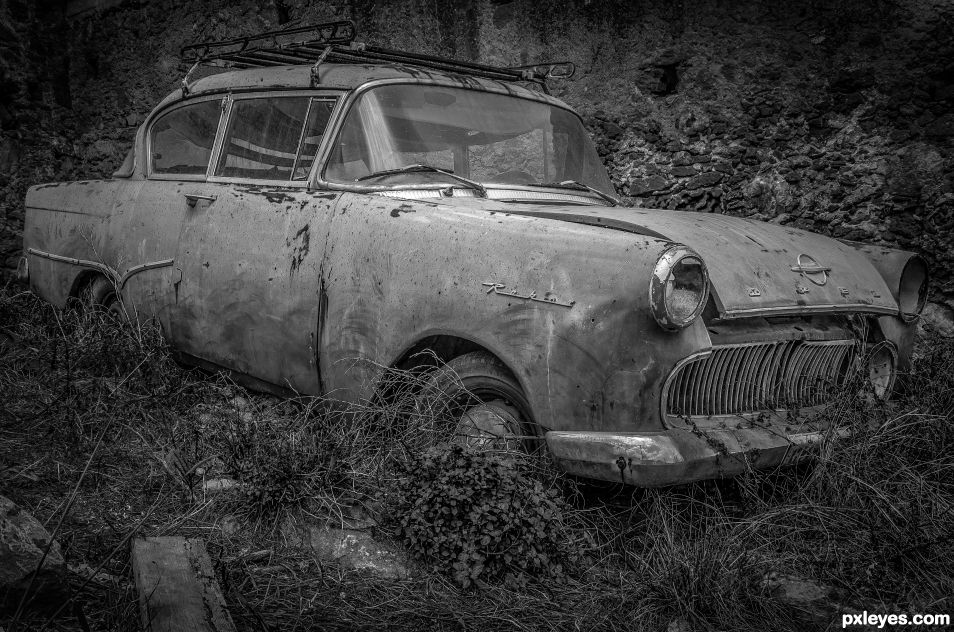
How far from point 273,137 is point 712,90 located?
3735 millimetres

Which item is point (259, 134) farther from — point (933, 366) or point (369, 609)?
point (933, 366)

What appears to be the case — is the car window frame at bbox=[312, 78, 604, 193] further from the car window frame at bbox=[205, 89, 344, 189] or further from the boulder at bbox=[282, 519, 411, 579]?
the boulder at bbox=[282, 519, 411, 579]

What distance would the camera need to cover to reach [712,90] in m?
6.16

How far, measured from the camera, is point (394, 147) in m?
3.35

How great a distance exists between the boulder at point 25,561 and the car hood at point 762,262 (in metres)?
1.72

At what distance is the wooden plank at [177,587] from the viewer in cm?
185

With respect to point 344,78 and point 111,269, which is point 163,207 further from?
point 344,78

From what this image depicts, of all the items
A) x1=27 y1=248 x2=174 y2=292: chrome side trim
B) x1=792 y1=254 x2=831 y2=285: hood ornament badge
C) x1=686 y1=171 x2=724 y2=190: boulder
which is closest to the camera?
x1=792 y1=254 x2=831 y2=285: hood ornament badge

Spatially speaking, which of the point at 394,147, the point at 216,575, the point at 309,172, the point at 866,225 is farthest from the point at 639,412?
the point at 866,225

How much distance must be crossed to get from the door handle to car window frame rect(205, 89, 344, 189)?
136 millimetres

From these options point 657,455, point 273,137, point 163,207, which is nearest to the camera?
point 657,455

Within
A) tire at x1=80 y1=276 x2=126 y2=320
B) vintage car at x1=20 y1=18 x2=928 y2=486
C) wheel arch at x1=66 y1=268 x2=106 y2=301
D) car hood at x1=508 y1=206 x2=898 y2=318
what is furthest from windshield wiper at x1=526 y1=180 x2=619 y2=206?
wheel arch at x1=66 y1=268 x2=106 y2=301

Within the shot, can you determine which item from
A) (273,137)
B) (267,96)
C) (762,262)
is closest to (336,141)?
(273,137)

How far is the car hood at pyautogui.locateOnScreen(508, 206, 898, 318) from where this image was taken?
2670 mm
